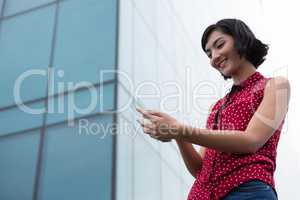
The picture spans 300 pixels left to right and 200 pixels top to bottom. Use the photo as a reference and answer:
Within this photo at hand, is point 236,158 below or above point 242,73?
below

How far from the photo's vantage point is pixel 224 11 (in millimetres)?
13406

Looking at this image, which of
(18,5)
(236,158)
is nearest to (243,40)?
(236,158)

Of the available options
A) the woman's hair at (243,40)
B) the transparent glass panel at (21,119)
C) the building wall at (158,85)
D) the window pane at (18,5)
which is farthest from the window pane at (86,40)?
the woman's hair at (243,40)

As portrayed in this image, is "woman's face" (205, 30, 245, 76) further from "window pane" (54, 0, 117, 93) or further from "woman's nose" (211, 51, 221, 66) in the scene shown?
"window pane" (54, 0, 117, 93)

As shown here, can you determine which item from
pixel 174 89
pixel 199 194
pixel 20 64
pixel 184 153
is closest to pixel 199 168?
pixel 184 153

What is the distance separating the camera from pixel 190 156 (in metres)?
1.84

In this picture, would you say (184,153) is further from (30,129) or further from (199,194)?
(30,129)

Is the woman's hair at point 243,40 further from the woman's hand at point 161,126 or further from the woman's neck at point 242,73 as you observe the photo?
the woman's hand at point 161,126

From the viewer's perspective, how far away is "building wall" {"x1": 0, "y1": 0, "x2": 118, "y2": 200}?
19.1 feet

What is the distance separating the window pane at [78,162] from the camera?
5.61 metres

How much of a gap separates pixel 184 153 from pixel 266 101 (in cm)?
41

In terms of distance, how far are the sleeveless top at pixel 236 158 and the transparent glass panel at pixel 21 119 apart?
505cm

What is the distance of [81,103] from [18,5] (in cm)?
288

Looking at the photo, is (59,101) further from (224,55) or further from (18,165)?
(224,55)
